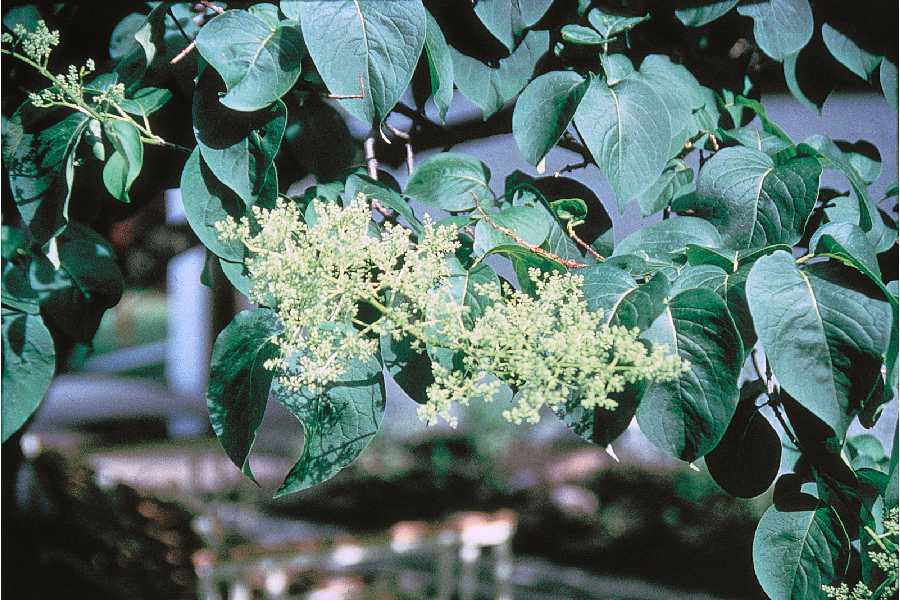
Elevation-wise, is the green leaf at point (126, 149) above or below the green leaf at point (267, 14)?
below

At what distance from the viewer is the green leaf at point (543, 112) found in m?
0.52

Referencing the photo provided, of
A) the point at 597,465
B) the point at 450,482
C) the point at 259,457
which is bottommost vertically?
the point at 259,457

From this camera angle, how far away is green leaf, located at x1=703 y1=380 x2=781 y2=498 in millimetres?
485

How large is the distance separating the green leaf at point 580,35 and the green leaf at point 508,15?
0.03 m

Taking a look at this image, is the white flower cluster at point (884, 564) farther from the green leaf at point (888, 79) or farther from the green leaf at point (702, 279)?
the green leaf at point (888, 79)

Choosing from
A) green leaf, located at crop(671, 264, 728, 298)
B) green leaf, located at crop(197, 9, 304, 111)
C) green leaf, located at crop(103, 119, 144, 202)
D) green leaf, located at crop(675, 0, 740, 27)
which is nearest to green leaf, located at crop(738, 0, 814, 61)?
green leaf, located at crop(675, 0, 740, 27)

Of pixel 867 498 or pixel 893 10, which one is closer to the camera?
pixel 867 498

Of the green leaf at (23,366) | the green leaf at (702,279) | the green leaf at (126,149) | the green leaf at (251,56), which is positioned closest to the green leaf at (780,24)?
the green leaf at (702,279)

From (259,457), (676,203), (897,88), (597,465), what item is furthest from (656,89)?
(259,457)

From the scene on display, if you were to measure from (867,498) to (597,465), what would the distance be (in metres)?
3.71

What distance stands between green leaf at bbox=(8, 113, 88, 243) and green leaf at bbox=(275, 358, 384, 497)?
215 mm

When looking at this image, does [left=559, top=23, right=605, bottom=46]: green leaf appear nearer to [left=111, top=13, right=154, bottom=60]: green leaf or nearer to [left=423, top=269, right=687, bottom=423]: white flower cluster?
[left=423, top=269, right=687, bottom=423]: white flower cluster

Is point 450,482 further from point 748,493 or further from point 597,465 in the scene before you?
point 748,493

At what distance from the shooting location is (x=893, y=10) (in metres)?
0.64
